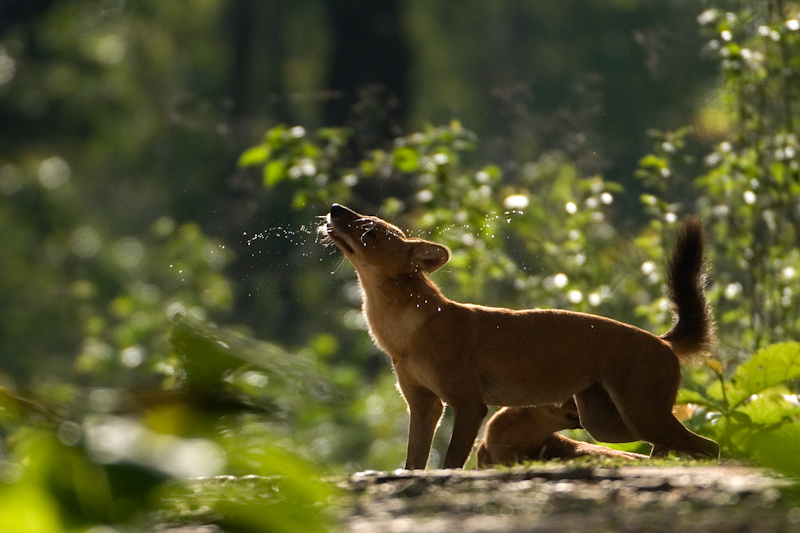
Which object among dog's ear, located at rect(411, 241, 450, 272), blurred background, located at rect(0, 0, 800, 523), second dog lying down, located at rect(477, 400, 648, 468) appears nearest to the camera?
blurred background, located at rect(0, 0, 800, 523)

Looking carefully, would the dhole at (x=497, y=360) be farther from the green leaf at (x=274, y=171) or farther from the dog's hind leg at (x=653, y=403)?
the green leaf at (x=274, y=171)

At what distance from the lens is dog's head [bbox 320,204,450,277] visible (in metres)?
4.89

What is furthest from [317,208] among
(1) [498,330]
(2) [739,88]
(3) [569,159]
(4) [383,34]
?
(4) [383,34]

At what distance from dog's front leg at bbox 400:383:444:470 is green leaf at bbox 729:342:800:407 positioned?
133 centimetres

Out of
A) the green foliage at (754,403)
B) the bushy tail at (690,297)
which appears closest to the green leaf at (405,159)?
the bushy tail at (690,297)

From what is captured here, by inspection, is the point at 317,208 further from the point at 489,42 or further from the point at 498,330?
the point at 489,42

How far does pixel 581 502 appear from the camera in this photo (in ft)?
6.89

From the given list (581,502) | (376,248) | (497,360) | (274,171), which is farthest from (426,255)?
(581,502)

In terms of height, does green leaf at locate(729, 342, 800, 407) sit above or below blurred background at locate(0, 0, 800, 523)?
below

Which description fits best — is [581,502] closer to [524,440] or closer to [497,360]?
[497,360]

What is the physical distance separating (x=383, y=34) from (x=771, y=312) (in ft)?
27.6

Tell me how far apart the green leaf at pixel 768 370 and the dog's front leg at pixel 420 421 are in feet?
4.38

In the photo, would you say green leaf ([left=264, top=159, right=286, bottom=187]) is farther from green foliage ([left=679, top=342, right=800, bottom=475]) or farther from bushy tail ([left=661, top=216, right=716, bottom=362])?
green foliage ([left=679, top=342, right=800, bottom=475])

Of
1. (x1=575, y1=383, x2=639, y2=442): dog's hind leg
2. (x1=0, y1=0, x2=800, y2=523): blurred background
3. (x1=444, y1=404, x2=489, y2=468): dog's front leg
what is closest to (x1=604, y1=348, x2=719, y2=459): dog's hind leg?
(x1=575, y1=383, x2=639, y2=442): dog's hind leg
